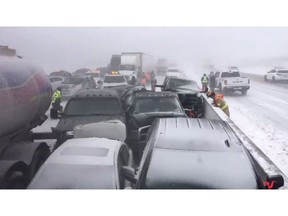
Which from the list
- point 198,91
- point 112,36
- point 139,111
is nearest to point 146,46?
point 112,36

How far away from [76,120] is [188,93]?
9.98 feet

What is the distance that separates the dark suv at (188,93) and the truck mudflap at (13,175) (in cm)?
358

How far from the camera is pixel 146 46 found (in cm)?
553

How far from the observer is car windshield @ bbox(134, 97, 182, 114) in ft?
21.7

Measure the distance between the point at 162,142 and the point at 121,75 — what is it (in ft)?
11.7

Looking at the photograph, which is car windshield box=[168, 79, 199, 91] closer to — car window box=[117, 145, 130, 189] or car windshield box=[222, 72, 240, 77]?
car windshield box=[222, 72, 240, 77]

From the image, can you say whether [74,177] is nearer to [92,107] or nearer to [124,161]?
[124,161]

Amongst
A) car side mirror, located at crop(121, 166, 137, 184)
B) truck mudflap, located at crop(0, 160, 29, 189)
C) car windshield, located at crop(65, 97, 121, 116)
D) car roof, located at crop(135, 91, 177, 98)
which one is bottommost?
truck mudflap, located at crop(0, 160, 29, 189)

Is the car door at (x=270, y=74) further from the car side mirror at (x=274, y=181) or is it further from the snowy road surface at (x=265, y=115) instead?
the car side mirror at (x=274, y=181)

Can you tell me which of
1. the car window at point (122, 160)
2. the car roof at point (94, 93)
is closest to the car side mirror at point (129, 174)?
the car window at point (122, 160)

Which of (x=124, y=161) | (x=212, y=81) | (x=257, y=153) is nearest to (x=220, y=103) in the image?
(x=212, y=81)

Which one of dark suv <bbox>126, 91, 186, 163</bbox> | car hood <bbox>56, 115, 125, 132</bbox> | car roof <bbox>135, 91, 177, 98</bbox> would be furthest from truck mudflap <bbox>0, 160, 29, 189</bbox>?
car roof <bbox>135, 91, 177, 98</bbox>

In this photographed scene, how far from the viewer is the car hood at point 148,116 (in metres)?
6.04

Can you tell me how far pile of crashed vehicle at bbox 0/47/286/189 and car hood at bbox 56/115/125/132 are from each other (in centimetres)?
2
